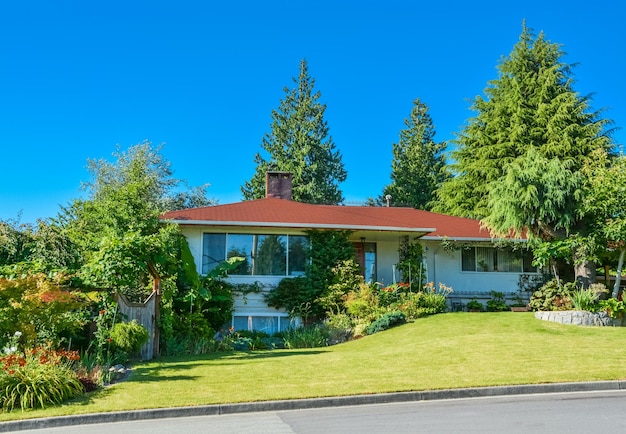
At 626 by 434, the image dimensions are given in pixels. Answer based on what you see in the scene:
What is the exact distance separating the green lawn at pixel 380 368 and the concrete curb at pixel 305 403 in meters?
0.17

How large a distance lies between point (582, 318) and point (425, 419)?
11.1 m

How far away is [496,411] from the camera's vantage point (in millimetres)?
8578

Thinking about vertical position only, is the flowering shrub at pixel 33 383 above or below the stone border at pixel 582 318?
below

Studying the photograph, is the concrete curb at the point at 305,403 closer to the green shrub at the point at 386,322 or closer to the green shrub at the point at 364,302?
the green shrub at the point at 386,322

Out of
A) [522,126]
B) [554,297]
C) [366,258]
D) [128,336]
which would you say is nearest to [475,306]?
[554,297]

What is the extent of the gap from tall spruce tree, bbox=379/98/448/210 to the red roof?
21393 millimetres

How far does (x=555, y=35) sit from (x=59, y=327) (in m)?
33.7

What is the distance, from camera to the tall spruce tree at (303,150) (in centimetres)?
4906

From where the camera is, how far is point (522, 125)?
34125mm

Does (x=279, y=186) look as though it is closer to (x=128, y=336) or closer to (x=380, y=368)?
(x=128, y=336)

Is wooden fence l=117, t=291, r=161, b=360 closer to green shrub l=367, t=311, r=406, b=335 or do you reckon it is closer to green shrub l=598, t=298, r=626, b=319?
green shrub l=367, t=311, r=406, b=335

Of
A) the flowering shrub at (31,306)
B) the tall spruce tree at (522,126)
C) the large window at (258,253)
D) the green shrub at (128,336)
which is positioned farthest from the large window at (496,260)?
the flowering shrub at (31,306)

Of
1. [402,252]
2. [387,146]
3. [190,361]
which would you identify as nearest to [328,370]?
[190,361]

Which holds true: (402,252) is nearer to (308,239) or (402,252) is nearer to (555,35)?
(308,239)
